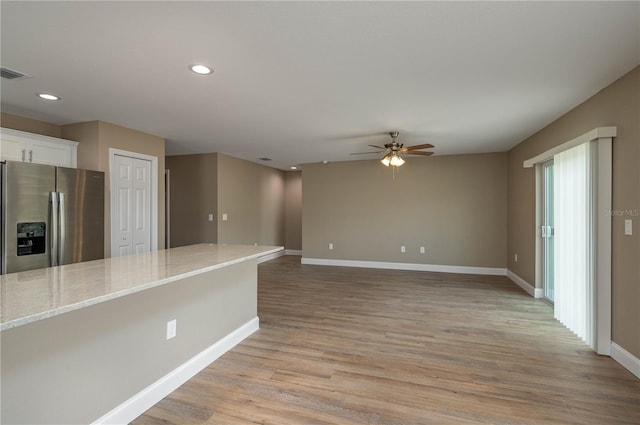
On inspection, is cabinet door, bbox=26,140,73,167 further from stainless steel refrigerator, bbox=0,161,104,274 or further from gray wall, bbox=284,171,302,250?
gray wall, bbox=284,171,302,250

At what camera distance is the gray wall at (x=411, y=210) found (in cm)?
644

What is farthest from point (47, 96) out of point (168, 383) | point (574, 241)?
point (574, 241)

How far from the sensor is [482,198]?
21.2ft

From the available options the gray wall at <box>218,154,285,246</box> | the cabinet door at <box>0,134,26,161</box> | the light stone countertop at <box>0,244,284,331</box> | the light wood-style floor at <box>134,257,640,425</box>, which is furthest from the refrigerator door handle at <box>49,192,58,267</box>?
the gray wall at <box>218,154,285,246</box>

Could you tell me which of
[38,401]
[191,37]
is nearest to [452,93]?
[191,37]

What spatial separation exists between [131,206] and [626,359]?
5.53m

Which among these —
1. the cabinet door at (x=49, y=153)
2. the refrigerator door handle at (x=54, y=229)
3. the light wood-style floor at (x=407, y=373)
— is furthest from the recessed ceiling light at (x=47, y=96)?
the light wood-style floor at (x=407, y=373)

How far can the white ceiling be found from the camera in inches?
72.4

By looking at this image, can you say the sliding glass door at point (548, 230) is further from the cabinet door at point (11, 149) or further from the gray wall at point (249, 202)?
the cabinet door at point (11, 149)

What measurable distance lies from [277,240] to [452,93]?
6573 millimetres

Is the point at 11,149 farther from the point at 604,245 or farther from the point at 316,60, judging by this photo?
the point at 604,245

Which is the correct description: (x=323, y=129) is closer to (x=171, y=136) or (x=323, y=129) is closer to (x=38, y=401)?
(x=171, y=136)

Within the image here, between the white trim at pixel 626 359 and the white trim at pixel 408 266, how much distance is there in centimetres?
375

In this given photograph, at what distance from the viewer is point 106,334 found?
187 cm
